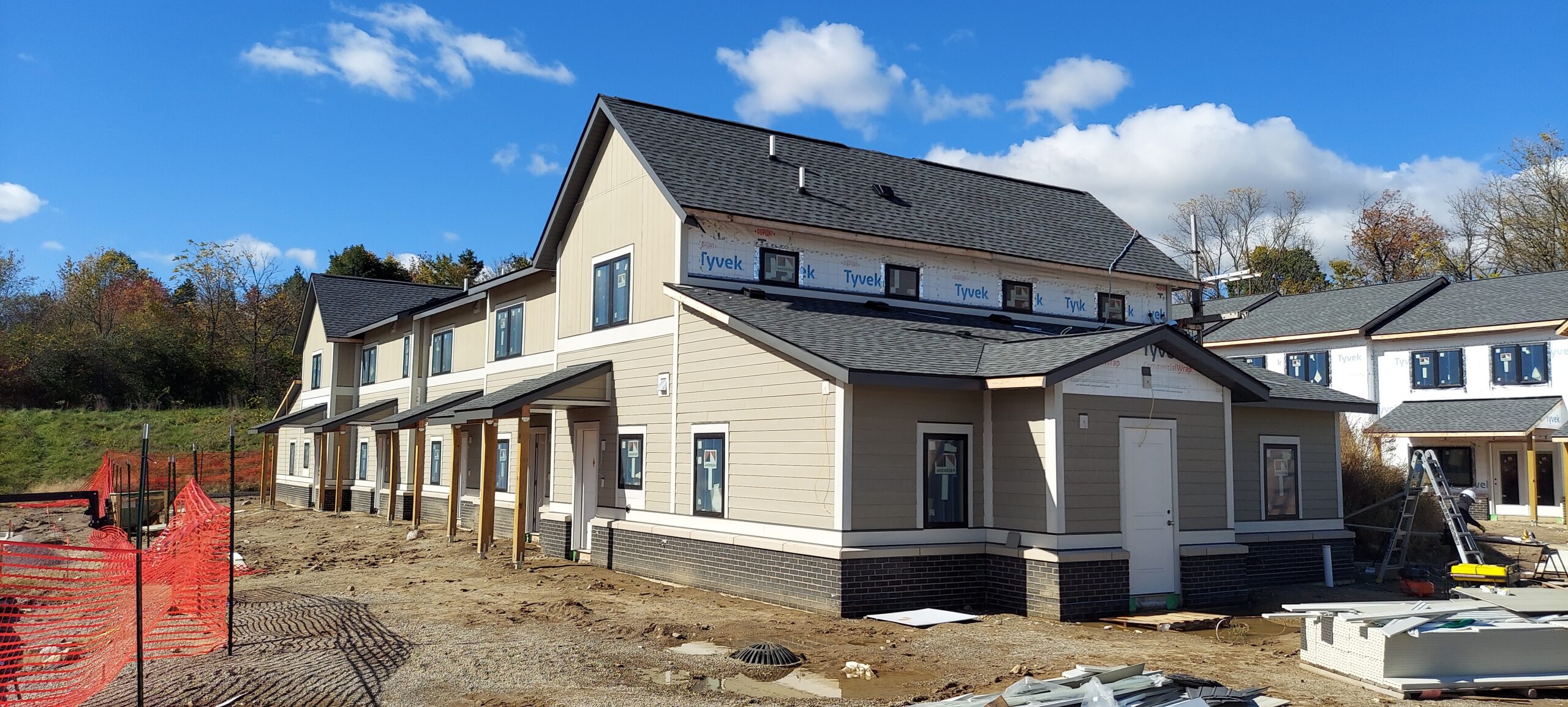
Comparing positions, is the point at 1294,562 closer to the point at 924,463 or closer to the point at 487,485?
the point at 924,463

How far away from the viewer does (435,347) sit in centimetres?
2780

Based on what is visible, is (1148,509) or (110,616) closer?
(110,616)

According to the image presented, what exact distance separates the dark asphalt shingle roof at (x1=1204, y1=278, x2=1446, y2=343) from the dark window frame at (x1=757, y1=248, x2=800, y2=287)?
25.4 m

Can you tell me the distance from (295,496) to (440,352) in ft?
40.8

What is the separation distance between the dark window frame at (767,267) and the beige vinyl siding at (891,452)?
13.4 ft

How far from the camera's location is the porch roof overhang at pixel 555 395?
53.8ft

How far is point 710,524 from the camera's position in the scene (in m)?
14.4

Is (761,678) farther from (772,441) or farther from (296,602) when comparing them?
(296,602)

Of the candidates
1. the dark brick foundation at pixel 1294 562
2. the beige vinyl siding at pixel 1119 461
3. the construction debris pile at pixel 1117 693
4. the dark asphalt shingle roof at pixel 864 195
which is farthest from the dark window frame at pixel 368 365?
the construction debris pile at pixel 1117 693

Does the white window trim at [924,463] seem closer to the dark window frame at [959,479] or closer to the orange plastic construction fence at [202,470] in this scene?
the dark window frame at [959,479]

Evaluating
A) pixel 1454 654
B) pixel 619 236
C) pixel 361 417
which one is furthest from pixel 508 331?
pixel 1454 654

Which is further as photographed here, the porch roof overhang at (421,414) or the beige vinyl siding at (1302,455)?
the porch roof overhang at (421,414)

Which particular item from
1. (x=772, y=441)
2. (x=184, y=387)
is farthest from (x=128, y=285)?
(x=772, y=441)

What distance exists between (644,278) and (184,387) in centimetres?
4448
